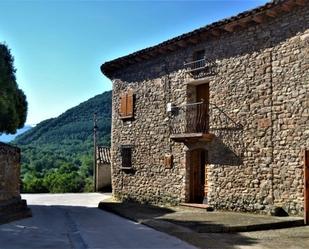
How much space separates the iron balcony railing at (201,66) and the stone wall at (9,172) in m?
6.46

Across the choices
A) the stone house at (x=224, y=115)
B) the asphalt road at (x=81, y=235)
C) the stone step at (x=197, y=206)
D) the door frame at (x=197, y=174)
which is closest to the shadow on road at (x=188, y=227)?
the asphalt road at (x=81, y=235)

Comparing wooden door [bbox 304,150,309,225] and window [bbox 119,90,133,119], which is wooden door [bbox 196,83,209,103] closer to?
window [bbox 119,90,133,119]

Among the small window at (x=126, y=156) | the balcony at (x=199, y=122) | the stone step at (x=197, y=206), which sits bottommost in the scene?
the stone step at (x=197, y=206)

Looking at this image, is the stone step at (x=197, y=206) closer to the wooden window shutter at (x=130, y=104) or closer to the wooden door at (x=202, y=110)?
the wooden door at (x=202, y=110)

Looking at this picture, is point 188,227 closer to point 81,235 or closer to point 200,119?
point 81,235

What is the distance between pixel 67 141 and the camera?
2071 inches

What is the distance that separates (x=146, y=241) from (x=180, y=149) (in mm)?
7661

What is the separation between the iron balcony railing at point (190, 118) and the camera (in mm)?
15598

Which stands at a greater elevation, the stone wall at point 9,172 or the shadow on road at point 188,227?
the stone wall at point 9,172

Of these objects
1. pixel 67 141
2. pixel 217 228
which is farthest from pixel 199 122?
pixel 67 141

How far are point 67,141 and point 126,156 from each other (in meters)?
34.2

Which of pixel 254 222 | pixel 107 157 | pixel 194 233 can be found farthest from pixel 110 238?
pixel 107 157

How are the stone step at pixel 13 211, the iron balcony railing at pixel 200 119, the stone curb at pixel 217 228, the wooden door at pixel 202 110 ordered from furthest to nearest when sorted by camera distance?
1. the wooden door at pixel 202 110
2. the iron balcony railing at pixel 200 119
3. the stone step at pixel 13 211
4. the stone curb at pixel 217 228

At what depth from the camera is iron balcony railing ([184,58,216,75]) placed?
49.5ft
